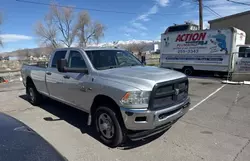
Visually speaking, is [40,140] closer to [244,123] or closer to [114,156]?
[114,156]

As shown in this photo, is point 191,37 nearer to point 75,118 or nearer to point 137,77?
point 75,118

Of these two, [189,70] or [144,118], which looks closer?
[144,118]

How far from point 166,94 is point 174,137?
115 centimetres

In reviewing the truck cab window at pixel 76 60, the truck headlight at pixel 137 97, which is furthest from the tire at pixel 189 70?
the truck headlight at pixel 137 97

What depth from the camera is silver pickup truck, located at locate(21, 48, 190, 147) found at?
320cm

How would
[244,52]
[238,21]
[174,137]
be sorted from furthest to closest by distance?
1. [238,21]
2. [244,52]
3. [174,137]

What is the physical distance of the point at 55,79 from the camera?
202 inches

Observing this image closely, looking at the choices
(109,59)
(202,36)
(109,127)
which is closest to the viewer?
(109,127)

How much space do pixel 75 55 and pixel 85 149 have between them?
219 cm

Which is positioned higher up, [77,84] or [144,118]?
A: [77,84]

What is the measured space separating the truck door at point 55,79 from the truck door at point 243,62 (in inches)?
422

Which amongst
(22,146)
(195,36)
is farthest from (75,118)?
(195,36)

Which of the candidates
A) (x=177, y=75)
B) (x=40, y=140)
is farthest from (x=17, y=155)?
(x=177, y=75)

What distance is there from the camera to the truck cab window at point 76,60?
435 cm
